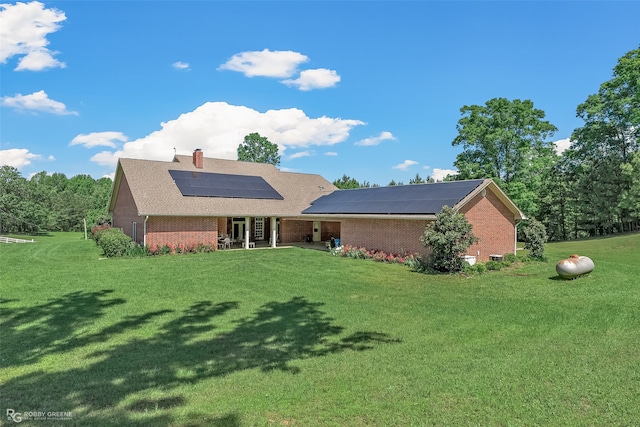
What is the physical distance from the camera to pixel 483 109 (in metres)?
34.2

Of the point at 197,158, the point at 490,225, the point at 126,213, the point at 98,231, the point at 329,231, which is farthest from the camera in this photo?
the point at 329,231

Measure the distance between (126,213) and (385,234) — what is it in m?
17.0

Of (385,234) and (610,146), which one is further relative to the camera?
(610,146)

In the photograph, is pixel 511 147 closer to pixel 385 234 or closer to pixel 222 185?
pixel 385 234

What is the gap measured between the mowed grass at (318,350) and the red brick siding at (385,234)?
4925 mm

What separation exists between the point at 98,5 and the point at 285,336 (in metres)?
12.0

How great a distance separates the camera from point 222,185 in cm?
2675

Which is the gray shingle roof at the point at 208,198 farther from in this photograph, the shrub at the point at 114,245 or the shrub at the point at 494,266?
the shrub at the point at 494,266

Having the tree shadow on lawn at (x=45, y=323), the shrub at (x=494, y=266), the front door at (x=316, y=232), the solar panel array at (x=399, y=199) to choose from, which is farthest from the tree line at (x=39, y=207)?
the shrub at (x=494, y=266)

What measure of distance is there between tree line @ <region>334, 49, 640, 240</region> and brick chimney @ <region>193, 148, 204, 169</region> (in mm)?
22637

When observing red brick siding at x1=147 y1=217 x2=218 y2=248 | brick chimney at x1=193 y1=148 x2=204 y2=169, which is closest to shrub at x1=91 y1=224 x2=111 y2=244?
red brick siding at x1=147 y1=217 x2=218 y2=248

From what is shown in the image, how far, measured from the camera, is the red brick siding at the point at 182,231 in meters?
21.6

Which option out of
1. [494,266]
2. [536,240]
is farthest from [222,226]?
[536,240]

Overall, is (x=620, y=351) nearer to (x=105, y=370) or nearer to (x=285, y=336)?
(x=285, y=336)
